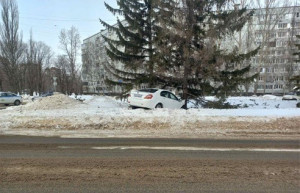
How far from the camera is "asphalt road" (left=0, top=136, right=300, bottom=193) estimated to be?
441 cm

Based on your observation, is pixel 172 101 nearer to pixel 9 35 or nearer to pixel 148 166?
pixel 148 166

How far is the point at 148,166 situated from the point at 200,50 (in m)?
12.9

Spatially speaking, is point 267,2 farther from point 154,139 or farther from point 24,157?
point 24,157

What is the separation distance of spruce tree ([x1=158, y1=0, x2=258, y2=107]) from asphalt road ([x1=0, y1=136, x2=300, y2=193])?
9850mm

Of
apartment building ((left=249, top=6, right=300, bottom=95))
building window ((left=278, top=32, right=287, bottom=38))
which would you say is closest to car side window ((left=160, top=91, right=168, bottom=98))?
apartment building ((left=249, top=6, right=300, bottom=95))

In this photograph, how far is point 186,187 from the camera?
436 cm

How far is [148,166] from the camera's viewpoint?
5.56 meters

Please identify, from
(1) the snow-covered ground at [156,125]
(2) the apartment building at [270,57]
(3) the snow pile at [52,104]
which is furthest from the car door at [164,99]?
(2) the apartment building at [270,57]

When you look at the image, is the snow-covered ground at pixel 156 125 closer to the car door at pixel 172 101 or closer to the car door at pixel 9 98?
the car door at pixel 172 101

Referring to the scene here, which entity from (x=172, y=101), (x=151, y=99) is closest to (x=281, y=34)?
(x=172, y=101)

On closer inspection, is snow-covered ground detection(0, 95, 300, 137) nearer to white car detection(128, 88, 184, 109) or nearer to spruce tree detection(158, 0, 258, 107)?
white car detection(128, 88, 184, 109)

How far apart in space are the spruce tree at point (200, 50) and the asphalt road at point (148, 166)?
9.85 m

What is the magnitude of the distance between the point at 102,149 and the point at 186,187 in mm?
3428

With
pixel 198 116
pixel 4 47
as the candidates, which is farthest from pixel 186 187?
pixel 4 47
